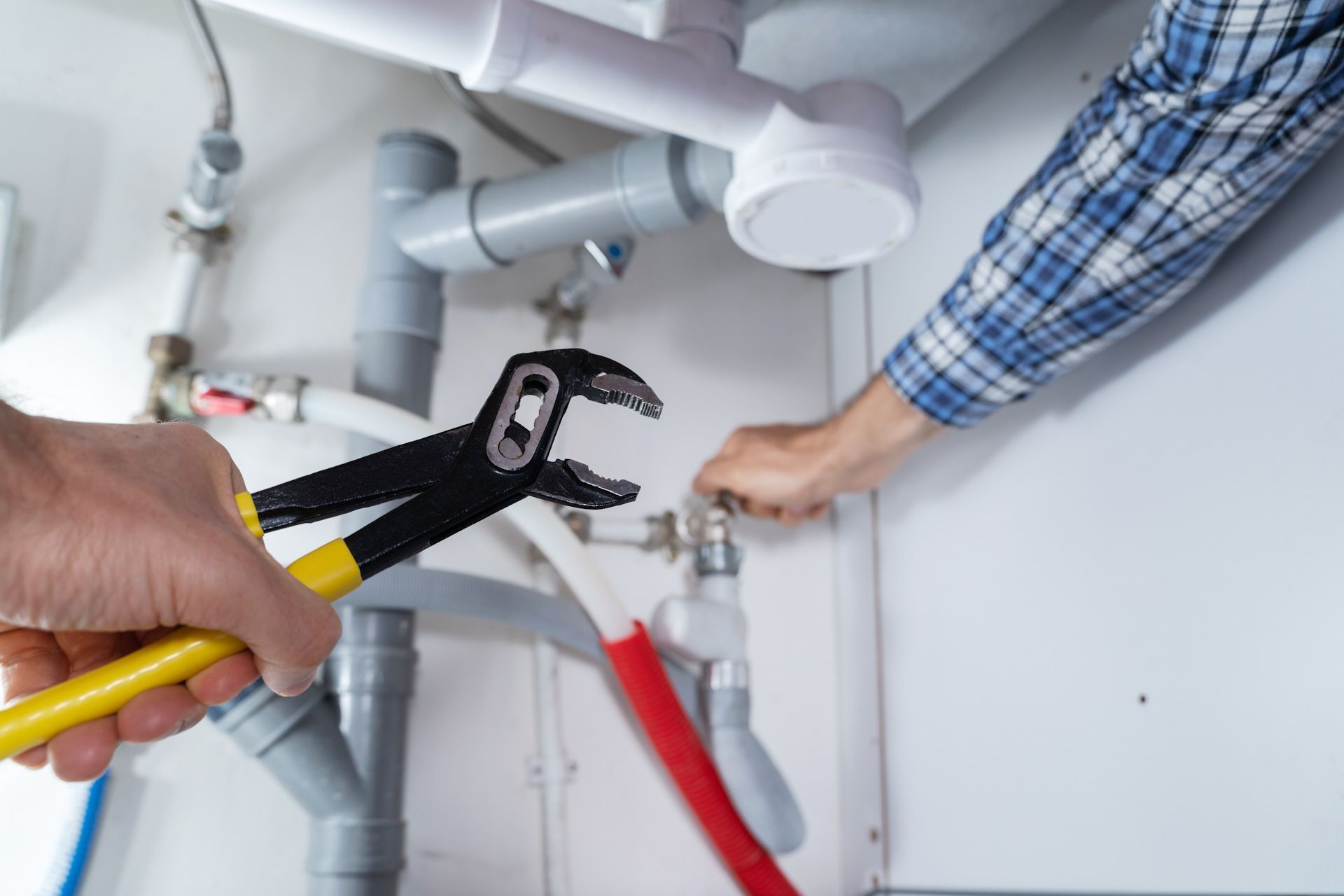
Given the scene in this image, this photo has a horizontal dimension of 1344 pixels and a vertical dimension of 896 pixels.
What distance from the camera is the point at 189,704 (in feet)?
1.16

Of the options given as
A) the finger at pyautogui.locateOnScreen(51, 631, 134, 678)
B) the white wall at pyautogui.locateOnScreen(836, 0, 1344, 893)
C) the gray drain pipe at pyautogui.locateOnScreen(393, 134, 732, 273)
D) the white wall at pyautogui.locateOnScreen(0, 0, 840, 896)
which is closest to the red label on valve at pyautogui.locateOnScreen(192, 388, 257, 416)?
the white wall at pyautogui.locateOnScreen(0, 0, 840, 896)

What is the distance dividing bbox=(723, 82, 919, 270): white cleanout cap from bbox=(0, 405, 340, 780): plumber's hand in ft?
1.32

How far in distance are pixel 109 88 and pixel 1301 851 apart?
3.21 feet

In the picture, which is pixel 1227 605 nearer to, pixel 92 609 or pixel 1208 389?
pixel 1208 389

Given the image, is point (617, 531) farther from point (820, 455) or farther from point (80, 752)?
point (80, 752)

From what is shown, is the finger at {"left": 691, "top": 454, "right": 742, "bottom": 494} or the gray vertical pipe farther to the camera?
the finger at {"left": 691, "top": 454, "right": 742, "bottom": 494}

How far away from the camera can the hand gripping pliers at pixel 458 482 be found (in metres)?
0.35

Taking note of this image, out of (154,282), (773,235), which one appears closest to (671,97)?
(773,235)

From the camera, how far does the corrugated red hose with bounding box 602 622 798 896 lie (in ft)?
2.40

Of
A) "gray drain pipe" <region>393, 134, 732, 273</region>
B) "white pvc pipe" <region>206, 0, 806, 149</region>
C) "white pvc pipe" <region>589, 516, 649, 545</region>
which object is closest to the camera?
"white pvc pipe" <region>206, 0, 806, 149</region>

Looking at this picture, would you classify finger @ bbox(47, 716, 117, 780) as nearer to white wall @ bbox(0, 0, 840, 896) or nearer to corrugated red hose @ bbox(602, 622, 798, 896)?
white wall @ bbox(0, 0, 840, 896)

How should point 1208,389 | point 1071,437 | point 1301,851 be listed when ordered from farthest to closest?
Result: point 1071,437 → point 1208,389 → point 1301,851

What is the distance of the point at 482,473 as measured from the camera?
0.37 metres

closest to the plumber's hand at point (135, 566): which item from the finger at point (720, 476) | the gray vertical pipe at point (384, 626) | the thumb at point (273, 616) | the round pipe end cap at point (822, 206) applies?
the thumb at point (273, 616)
